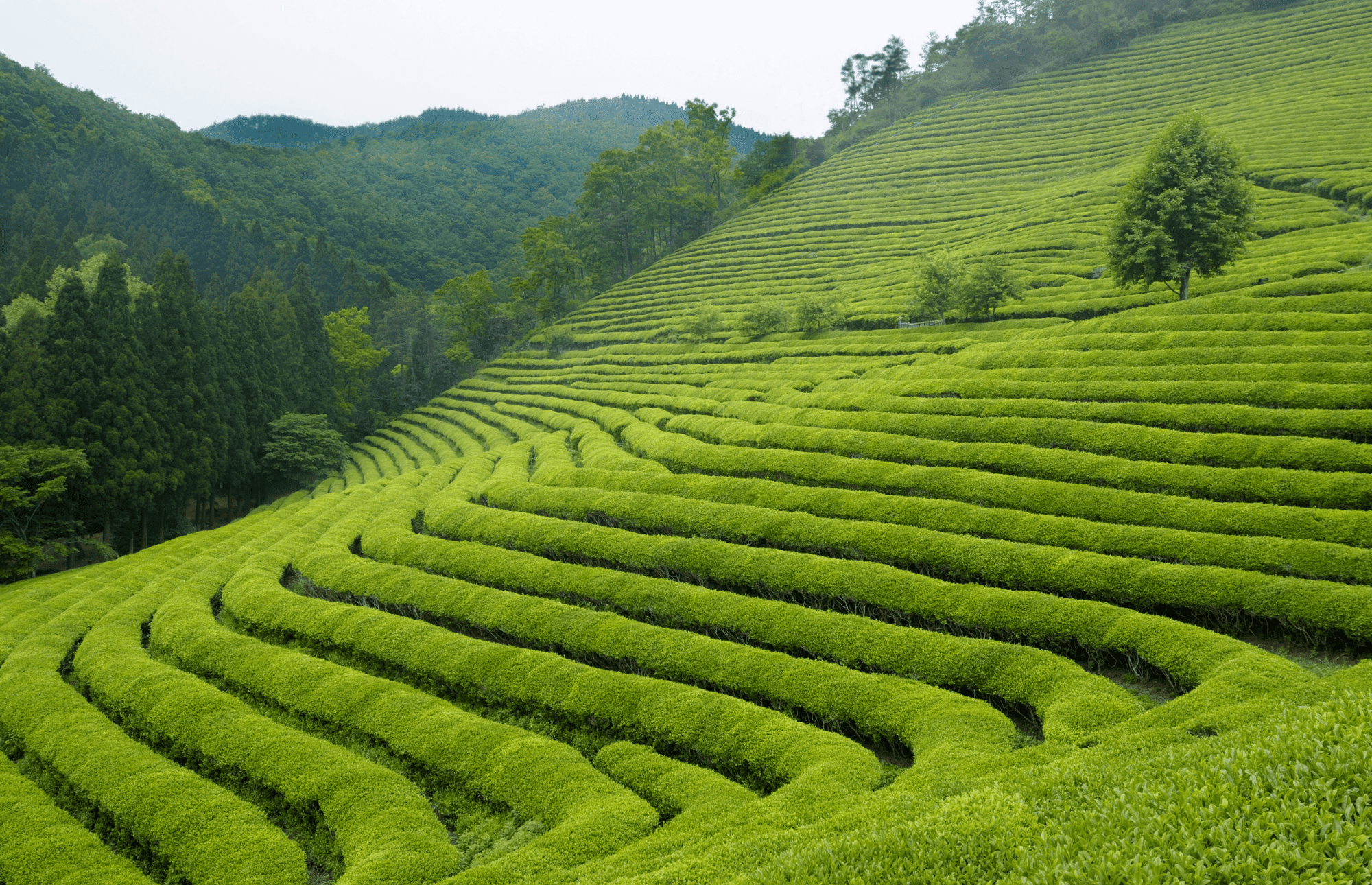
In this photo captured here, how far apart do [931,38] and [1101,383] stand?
135 metres

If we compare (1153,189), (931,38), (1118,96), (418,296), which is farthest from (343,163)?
(1153,189)

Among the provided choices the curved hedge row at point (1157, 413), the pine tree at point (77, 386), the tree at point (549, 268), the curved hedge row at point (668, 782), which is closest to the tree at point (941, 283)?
the curved hedge row at point (1157, 413)

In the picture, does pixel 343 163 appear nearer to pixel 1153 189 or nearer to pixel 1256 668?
pixel 1153 189

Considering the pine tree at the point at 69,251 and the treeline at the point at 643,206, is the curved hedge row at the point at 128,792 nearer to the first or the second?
the pine tree at the point at 69,251

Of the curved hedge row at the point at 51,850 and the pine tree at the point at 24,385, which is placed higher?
the pine tree at the point at 24,385

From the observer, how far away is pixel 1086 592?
17938 millimetres

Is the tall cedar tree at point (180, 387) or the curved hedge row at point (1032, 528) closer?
the curved hedge row at point (1032, 528)

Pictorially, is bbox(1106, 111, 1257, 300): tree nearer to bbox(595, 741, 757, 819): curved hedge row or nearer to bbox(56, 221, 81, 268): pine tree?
bbox(595, 741, 757, 819): curved hedge row

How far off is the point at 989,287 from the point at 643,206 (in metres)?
68.4

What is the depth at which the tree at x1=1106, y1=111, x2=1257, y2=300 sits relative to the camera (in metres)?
36.2

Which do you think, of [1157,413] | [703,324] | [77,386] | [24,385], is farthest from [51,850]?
[703,324]

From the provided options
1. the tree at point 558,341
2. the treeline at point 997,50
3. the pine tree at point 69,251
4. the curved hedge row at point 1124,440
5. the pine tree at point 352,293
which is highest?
the treeline at point 997,50

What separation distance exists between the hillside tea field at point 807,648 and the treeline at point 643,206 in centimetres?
6150

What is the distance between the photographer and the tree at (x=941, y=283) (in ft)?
160
